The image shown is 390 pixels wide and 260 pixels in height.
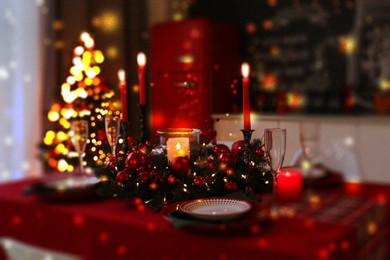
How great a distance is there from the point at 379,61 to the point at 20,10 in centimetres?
259

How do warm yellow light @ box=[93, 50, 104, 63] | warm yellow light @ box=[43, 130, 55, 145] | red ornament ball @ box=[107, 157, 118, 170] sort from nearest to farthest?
red ornament ball @ box=[107, 157, 118, 170], warm yellow light @ box=[43, 130, 55, 145], warm yellow light @ box=[93, 50, 104, 63]

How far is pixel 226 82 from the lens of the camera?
11.8ft

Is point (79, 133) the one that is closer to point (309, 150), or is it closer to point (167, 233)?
point (167, 233)

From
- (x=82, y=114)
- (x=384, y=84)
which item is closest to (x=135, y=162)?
(x=82, y=114)

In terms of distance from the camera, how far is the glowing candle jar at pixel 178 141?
1185mm

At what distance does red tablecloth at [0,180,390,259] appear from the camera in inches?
32.4

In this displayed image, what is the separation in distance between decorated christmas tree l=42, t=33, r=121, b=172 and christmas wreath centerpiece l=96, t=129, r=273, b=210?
6.7 inches

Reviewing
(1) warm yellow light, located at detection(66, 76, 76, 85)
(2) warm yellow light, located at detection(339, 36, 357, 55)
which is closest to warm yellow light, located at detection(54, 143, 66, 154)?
(1) warm yellow light, located at detection(66, 76, 76, 85)

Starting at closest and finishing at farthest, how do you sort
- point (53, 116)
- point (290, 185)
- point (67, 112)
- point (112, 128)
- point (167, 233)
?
point (167, 233), point (290, 185), point (112, 128), point (67, 112), point (53, 116)

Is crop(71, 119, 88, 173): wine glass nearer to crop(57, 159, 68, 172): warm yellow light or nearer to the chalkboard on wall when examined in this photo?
crop(57, 159, 68, 172): warm yellow light

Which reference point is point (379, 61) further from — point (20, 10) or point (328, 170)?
point (20, 10)

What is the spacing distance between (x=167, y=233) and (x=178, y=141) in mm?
339

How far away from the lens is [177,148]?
3.89ft

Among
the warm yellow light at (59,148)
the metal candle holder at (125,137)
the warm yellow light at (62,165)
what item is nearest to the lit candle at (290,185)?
the metal candle holder at (125,137)
